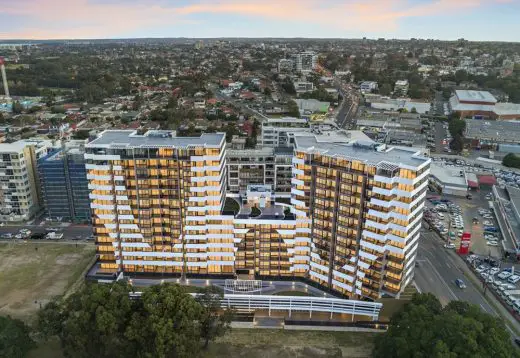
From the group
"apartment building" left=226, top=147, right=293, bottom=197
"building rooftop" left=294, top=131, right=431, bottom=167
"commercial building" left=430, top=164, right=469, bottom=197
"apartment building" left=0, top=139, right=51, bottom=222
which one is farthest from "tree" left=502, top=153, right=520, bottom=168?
"apartment building" left=0, top=139, right=51, bottom=222

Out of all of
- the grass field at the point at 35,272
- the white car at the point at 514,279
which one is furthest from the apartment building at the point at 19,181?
the white car at the point at 514,279

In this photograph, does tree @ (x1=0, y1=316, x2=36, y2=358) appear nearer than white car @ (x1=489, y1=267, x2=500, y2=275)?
Yes

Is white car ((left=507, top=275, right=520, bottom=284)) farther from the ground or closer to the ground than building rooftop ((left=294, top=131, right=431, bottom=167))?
closer to the ground

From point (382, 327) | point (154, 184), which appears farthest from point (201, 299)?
point (382, 327)

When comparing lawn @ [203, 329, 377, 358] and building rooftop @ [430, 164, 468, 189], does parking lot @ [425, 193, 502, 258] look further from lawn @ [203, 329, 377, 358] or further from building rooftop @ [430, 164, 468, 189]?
lawn @ [203, 329, 377, 358]

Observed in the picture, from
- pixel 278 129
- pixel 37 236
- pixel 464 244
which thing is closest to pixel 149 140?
pixel 37 236
